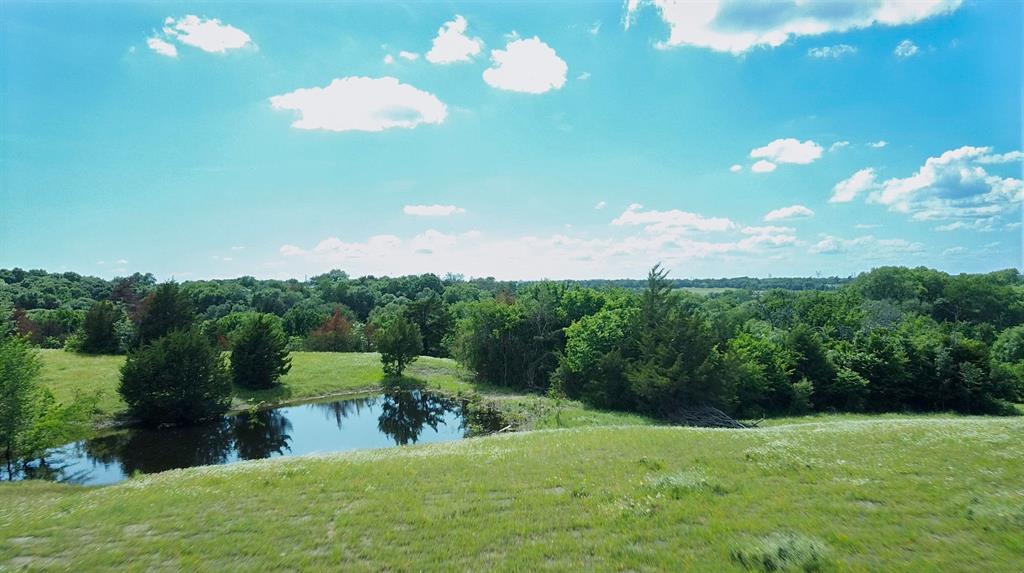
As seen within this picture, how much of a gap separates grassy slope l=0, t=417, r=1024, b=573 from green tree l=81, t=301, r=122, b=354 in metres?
43.0

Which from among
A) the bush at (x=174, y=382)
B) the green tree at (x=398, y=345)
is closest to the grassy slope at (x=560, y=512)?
the bush at (x=174, y=382)

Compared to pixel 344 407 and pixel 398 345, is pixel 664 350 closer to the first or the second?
pixel 344 407

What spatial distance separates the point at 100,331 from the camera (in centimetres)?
4934

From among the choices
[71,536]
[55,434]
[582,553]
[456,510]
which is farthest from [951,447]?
[55,434]

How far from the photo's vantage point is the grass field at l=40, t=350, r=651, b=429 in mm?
34875

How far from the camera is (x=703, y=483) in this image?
11320mm

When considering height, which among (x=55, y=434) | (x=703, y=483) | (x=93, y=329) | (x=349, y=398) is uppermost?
(x=93, y=329)

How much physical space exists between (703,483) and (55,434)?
1229 inches

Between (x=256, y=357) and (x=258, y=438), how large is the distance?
50.8 feet

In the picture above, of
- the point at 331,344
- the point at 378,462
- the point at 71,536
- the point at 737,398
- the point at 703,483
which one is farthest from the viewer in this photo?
the point at 331,344

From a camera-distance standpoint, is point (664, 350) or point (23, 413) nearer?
point (23, 413)

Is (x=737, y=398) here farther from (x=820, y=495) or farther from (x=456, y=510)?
(x=456, y=510)

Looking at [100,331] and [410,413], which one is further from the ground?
[100,331]

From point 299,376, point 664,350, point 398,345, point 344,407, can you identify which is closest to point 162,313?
point 299,376
